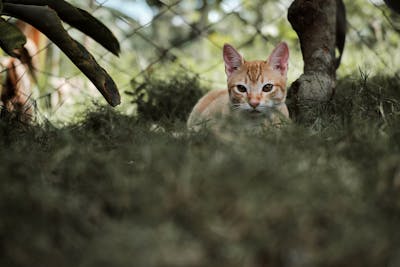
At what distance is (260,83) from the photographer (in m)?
2.17

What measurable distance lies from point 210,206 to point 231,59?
1462 mm

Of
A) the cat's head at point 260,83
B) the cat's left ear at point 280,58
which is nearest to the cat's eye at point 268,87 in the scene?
the cat's head at point 260,83

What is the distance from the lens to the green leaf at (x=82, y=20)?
1857 millimetres

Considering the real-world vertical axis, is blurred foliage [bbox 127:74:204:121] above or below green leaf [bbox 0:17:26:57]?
above

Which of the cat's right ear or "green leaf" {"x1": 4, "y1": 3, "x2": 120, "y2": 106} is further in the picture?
the cat's right ear

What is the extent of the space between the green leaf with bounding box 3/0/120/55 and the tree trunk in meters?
0.78

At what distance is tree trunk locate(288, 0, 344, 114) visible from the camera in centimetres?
208

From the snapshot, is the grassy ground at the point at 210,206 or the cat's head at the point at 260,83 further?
the cat's head at the point at 260,83

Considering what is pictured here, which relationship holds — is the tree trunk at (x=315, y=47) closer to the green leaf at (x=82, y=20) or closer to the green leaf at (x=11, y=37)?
the green leaf at (x=82, y=20)

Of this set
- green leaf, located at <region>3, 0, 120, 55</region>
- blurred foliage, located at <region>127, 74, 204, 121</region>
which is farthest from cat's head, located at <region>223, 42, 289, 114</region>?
green leaf, located at <region>3, 0, 120, 55</region>

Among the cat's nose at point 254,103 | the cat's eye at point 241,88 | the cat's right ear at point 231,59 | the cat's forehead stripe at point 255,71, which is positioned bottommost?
the cat's nose at point 254,103

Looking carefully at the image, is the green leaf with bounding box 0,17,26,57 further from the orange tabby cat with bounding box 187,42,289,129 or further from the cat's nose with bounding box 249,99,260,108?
the cat's nose with bounding box 249,99,260,108

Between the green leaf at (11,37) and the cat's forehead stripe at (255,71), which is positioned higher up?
the cat's forehead stripe at (255,71)

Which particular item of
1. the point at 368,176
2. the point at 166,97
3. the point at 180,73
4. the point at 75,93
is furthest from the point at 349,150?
the point at 75,93
